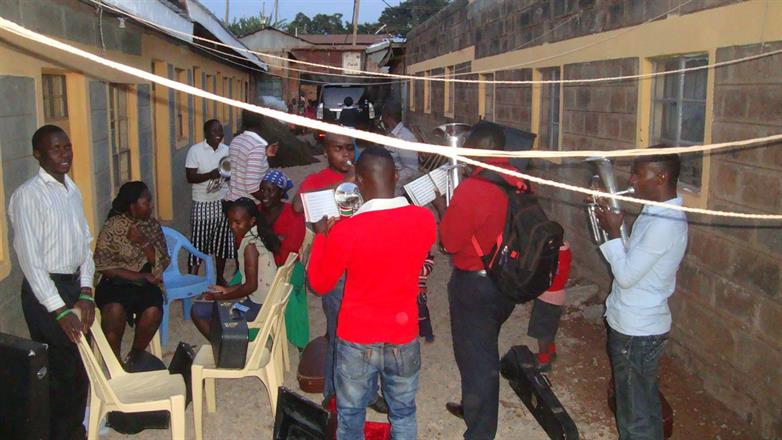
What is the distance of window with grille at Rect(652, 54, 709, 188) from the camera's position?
511cm

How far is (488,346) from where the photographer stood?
12.1 feet

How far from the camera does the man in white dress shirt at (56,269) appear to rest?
3422 millimetres

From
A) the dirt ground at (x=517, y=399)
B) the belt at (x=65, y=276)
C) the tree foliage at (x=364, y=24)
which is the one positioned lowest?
the dirt ground at (x=517, y=399)

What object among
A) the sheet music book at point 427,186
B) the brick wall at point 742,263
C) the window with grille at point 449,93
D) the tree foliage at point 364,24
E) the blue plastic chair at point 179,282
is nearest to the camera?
the sheet music book at point 427,186

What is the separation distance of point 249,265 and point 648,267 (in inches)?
99.3

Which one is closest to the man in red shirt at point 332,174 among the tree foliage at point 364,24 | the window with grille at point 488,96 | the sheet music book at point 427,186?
the sheet music book at point 427,186

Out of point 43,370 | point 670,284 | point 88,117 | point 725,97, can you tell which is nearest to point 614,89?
point 725,97

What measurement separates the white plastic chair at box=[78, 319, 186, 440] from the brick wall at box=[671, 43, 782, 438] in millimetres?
3249

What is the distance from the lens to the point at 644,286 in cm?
334

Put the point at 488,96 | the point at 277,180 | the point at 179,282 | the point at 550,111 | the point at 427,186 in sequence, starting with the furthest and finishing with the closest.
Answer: the point at 488,96
the point at 550,111
the point at 179,282
the point at 277,180
the point at 427,186

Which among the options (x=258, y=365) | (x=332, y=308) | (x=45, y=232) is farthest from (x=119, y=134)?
(x=332, y=308)

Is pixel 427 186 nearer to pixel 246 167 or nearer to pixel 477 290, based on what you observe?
pixel 477 290

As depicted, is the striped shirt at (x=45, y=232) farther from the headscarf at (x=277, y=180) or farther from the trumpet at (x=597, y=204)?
the trumpet at (x=597, y=204)

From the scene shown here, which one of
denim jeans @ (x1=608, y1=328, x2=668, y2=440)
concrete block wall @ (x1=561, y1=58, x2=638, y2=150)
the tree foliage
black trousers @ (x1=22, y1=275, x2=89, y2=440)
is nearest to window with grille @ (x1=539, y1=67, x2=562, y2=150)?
concrete block wall @ (x1=561, y1=58, x2=638, y2=150)
